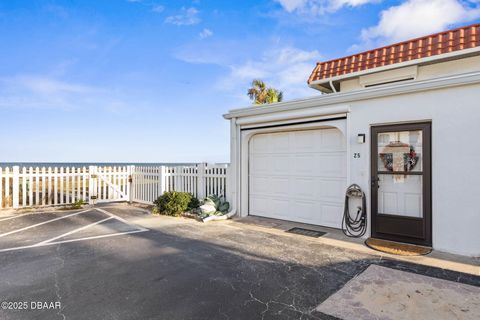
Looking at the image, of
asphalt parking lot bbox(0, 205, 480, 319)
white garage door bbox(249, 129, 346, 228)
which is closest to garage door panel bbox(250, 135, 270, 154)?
white garage door bbox(249, 129, 346, 228)

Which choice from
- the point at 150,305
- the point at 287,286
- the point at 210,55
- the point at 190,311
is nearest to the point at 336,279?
the point at 287,286

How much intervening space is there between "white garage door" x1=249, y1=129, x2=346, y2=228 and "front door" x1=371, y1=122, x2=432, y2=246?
30.8 inches

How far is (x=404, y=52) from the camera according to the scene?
23.2 feet

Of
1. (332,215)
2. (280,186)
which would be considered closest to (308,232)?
(332,215)

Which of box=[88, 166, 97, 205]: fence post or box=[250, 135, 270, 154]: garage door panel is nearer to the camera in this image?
box=[250, 135, 270, 154]: garage door panel

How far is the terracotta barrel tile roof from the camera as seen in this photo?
6.31m

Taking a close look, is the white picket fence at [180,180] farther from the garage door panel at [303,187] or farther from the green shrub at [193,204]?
the garage door panel at [303,187]

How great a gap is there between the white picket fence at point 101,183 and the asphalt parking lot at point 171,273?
2526 millimetres

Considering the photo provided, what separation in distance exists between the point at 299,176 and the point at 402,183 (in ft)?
7.22

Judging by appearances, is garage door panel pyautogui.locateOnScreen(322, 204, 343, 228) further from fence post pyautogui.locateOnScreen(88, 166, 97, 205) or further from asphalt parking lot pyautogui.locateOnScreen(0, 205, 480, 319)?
fence post pyautogui.locateOnScreen(88, 166, 97, 205)

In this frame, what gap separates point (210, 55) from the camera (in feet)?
29.6

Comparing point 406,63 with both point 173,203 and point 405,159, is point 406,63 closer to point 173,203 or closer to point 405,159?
point 405,159

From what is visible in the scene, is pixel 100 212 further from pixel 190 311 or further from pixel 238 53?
pixel 238 53

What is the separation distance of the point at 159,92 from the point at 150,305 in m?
11.6
